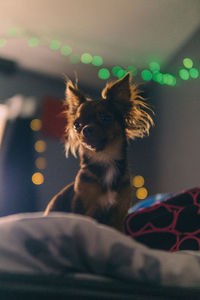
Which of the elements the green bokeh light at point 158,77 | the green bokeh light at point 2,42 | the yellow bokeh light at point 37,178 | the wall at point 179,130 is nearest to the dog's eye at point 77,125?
the wall at point 179,130

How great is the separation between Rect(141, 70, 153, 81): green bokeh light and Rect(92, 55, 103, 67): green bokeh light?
0.57m

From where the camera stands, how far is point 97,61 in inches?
104

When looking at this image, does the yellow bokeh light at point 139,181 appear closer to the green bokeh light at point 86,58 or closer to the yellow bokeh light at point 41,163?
the yellow bokeh light at point 41,163

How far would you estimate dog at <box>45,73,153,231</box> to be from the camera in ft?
3.15

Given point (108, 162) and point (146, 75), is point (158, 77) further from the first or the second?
point (108, 162)

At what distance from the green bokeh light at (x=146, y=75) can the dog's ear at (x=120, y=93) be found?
37.8 inches

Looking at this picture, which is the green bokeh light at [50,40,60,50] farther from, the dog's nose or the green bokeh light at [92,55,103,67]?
the dog's nose

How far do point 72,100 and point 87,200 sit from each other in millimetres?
441

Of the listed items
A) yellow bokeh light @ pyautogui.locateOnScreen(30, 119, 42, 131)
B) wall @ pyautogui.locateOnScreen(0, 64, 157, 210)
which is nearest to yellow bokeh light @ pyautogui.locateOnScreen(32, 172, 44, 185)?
Answer: wall @ pyautogui.locateOnScreen(0, 64, 157, 210)

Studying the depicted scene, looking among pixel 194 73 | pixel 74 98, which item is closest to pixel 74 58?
pixel 194 73

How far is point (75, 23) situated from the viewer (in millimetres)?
2484

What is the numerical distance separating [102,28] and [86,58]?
0.31m

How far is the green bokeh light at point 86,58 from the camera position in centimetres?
261

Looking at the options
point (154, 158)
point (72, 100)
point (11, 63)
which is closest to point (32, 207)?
point (154, 158)
